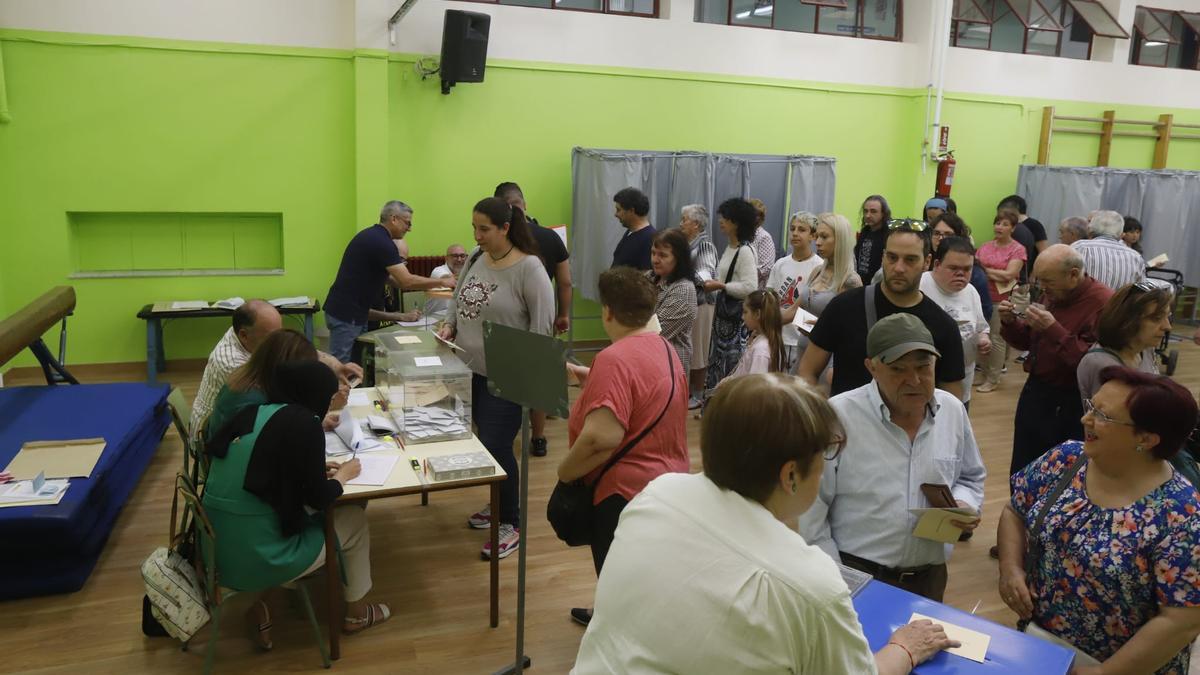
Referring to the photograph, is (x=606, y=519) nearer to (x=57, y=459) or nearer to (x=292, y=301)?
(x=57, y=459)

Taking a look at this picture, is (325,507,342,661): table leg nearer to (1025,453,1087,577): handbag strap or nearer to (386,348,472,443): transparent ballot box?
(386,348,472,443): transparent ballot box

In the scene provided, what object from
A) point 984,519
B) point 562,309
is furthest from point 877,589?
point 562,309

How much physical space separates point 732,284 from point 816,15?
469 centimetres

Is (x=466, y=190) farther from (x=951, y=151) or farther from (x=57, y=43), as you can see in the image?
(x=951, y=151)

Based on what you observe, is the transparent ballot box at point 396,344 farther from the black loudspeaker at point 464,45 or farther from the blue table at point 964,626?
the black loudspeaker at point 464,45

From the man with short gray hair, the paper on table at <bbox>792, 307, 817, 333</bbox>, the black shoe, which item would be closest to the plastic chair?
the black shoe

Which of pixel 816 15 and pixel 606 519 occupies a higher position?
pixel 816 15

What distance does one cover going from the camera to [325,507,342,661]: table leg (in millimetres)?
3193

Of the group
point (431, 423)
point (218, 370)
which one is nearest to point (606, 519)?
point (431, 423)

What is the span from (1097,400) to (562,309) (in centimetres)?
359

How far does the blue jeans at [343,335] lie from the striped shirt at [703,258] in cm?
245

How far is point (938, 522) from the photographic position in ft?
7.43

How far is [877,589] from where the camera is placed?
214 cm

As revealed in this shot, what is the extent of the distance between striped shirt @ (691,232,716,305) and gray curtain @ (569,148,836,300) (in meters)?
1.45
